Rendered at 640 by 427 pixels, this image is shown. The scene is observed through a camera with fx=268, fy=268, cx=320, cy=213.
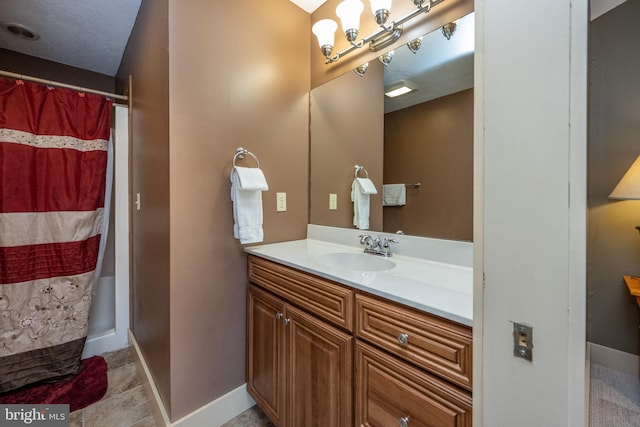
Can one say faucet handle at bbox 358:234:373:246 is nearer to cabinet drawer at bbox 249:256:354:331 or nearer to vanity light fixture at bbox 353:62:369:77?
cabinet drawer at bbox 249:256:354:331

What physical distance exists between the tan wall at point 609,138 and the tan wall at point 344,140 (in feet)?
3.06

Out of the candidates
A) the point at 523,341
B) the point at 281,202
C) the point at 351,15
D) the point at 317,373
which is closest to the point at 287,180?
the point at 281,202

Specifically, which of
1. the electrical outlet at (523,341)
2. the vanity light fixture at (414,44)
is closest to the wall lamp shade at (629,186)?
the electrical outlet at (523,341)

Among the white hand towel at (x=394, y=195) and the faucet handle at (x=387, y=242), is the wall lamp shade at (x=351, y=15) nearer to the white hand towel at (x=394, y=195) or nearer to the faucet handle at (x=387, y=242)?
the white hand towel at (x=394, y=195)

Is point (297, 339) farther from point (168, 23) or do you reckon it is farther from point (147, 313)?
point (168, 23)

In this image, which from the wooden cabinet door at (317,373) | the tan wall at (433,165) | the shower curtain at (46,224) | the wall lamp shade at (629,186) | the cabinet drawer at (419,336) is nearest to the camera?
the cabinet drawer at (419,336)

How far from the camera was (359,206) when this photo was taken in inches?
66.1

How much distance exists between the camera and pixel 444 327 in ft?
2.39

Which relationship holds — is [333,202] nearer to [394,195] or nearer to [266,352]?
[394,195]

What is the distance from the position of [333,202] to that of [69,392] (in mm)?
2066

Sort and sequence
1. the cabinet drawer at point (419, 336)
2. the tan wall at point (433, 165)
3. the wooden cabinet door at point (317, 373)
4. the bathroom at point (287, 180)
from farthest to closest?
the tan wall at point (433, 165)
the wooden cabinet door at point (317, 373)
the cabinet drawer at point (419, 336)
the bathroom at point (287, 180)

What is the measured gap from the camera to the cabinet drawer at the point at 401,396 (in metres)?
0.71

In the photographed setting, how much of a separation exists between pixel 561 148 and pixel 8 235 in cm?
273

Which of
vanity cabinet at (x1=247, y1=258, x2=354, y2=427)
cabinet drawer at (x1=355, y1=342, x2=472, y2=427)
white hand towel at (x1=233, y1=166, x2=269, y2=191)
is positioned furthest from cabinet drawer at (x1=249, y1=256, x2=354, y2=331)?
white hand towel at (x1=233, y1=166, x2=269, y2=191)
